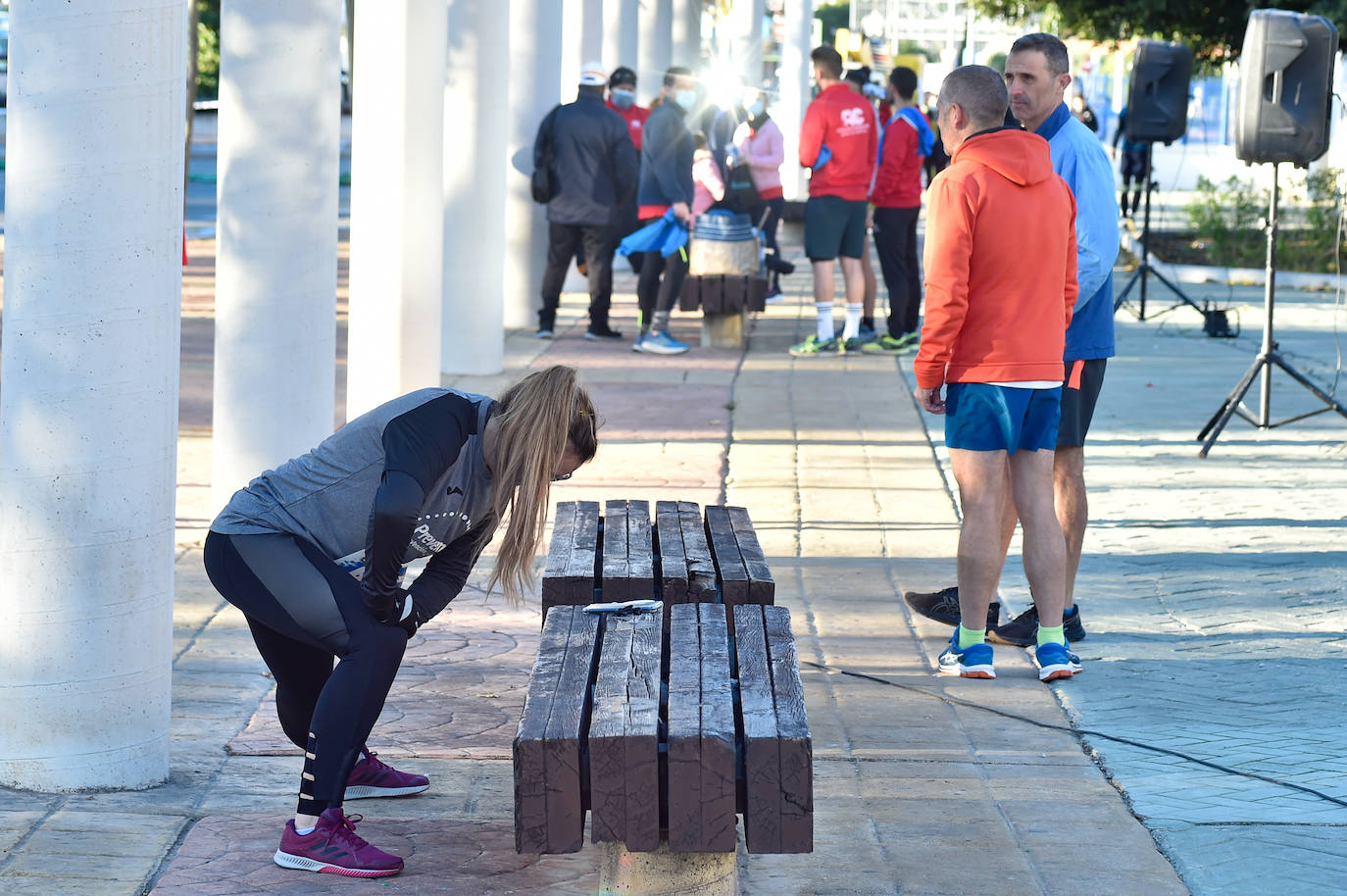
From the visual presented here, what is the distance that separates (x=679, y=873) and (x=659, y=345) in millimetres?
10326

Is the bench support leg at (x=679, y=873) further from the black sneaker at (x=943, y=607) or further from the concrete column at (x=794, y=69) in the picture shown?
the concrete column at (x=794, y=69)

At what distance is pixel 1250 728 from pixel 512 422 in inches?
108

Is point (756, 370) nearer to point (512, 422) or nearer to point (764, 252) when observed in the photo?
point (764, 252)

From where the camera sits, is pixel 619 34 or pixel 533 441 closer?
pixel 533 441

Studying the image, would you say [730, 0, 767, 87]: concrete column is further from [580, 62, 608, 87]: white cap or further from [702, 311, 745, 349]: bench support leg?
[580, 62, 608, 87]: white cap

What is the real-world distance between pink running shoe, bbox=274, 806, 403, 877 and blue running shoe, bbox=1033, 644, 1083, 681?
2.59 meters

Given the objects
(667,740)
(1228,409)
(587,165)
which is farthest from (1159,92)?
(667,740)

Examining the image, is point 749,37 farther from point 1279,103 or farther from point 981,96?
point 981,96

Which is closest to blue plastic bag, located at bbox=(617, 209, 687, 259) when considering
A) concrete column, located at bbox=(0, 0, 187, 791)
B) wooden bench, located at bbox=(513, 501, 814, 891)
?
concrete column, located at bbox=(0, 0, 187, 791)

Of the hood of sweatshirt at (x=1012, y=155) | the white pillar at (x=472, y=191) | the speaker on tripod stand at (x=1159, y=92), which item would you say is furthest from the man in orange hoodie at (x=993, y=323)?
the speaker on tripod stand at (x=1159, y=92)

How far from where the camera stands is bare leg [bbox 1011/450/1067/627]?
5922 mm

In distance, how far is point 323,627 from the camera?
4.15 meters

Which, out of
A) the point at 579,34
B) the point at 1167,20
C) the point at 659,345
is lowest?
the point at 659,345

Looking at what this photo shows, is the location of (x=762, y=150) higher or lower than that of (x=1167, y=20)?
lower
